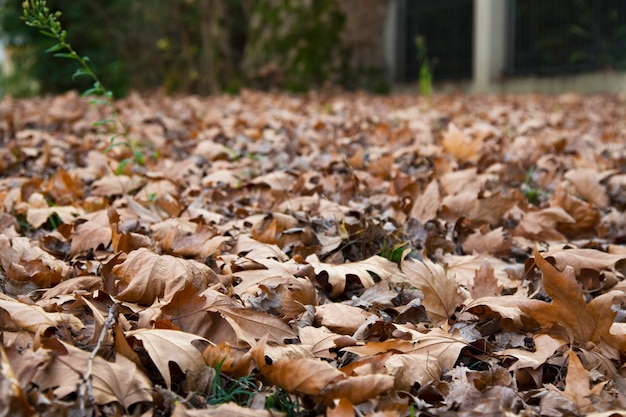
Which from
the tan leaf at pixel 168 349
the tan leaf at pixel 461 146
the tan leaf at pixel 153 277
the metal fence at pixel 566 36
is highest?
the metal fence at pixel 566 36

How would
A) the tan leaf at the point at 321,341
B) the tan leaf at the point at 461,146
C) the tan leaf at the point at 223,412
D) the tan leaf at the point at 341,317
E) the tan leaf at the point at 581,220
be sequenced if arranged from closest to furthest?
1. the tan leaf at the point at 223,412
2. the tan leaf at the point at 321,341
3. the tan leaf at the point at 341,317
4. the tan leaf at the point at 581,220
5. the tan leaf at the point at 461,146

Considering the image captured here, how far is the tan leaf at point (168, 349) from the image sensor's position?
1296 mm

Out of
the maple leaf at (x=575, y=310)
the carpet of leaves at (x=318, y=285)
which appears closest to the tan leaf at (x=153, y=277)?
the carpet of leaves at (x=318, y=285)

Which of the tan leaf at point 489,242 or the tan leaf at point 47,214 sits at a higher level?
the tan leaf at point 47,214

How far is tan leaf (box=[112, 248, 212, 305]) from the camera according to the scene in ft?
5.24

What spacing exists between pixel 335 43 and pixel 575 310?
961cm

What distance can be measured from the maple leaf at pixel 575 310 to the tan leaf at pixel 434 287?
9.6 inches

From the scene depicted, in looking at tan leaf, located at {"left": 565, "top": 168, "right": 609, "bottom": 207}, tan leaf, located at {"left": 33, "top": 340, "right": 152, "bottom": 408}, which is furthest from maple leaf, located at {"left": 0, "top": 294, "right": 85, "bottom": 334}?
tan leaf, located at {"left": 565, "top": 168, "right": 609, "bottom": 207}

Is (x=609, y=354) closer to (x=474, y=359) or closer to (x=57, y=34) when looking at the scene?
(x=474, y=359)

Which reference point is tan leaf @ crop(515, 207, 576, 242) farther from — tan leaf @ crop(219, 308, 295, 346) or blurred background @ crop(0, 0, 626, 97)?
blurred background @ crop(0, 0, 626, 97)

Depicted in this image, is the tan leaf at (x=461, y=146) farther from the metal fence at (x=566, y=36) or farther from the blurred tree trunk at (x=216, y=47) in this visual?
the blurred tree trunk at (x=216, y=47)

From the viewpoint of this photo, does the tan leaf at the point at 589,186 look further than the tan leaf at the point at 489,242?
Yes

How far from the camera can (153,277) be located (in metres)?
1.63

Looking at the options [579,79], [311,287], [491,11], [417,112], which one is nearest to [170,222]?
[311,287]
